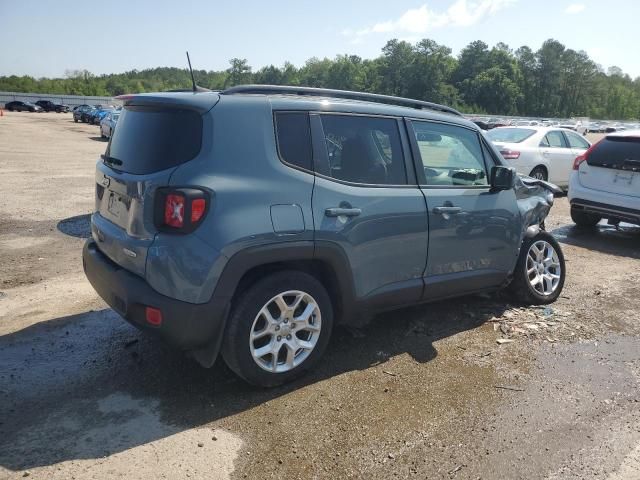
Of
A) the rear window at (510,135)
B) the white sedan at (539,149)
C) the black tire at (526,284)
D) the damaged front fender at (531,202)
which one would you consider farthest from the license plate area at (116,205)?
the rear window at (510,135)

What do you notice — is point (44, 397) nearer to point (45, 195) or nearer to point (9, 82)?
point (45, 195)

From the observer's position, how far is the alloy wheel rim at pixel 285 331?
3.37 m

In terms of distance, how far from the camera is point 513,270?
4.91 metres

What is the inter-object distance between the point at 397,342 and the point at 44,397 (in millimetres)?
2537

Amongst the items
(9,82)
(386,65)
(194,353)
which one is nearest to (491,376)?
(194,353)

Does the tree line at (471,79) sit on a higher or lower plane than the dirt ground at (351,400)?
higher

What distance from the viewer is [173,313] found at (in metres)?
3.04

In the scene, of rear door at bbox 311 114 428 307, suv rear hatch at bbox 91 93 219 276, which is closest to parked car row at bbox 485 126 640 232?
rear door at bbox 311 114 428 307

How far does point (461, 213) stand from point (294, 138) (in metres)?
1.59

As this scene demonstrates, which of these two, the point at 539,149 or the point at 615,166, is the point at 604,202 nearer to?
the point at 615,166

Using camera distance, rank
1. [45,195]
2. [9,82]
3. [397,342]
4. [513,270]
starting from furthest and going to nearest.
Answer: [9,82]
[45,195]
[513,270]
[397,342]

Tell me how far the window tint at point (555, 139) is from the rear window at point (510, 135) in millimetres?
400

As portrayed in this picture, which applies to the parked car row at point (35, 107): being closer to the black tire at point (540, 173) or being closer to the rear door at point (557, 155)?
the rear door at point (557, 155)

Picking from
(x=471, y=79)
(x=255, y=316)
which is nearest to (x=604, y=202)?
(x=255, y=316)
